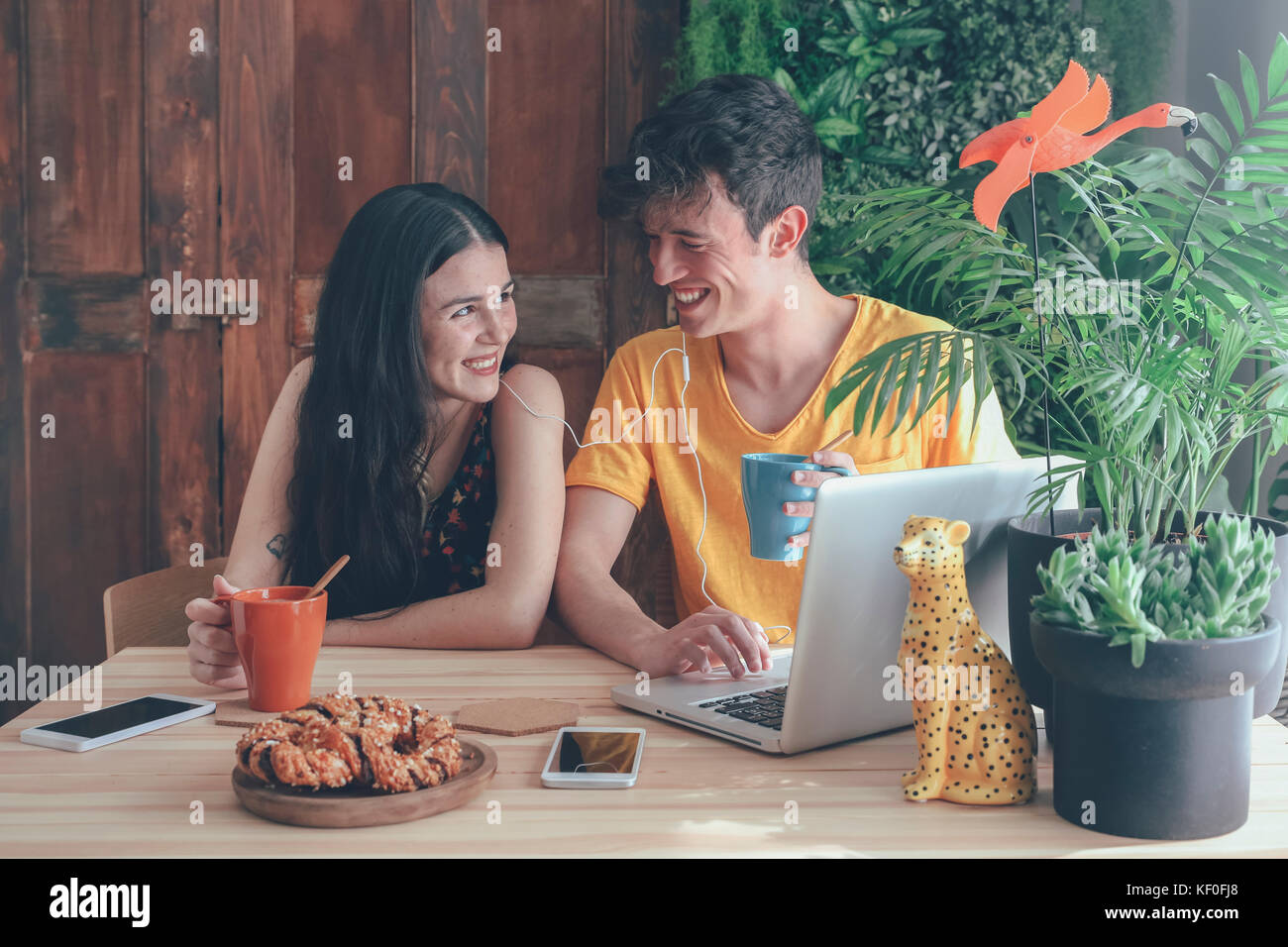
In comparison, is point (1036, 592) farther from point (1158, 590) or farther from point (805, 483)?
point (805, 483)

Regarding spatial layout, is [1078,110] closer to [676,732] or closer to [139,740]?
[676,732]

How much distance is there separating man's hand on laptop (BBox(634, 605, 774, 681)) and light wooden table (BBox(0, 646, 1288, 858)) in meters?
0.15

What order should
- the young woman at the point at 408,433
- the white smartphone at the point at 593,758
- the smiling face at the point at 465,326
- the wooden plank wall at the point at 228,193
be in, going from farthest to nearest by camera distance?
the wooden plank wall at the point at 228,193, the smiling face at the point at 465,326, the young woman at the point at 408,433, the white smartphone at the point at 593,758

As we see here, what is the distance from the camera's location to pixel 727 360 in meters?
1.99

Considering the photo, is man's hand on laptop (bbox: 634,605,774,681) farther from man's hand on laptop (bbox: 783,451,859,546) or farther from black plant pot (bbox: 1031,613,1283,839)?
black plant pot (bbox: 1031,613,1283,839)

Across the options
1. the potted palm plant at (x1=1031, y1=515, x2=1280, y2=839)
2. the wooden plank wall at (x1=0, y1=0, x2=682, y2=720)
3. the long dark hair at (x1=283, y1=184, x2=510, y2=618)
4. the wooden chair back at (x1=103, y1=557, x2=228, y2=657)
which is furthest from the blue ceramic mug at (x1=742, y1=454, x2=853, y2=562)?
the wooden plank wall at (x1=0, y1=0, x2=682, y2=720)

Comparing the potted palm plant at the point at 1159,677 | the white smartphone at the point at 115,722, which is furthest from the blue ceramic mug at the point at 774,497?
the white smartphone at the point at 115,722

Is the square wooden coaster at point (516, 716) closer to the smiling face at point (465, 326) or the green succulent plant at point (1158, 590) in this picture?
the green succulent plant at point (1158, 590)

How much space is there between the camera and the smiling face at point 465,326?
1.87 metres

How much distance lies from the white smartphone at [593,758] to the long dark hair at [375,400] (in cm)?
81

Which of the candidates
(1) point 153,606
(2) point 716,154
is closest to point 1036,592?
(2) point 716,154

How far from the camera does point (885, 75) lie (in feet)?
7.44
